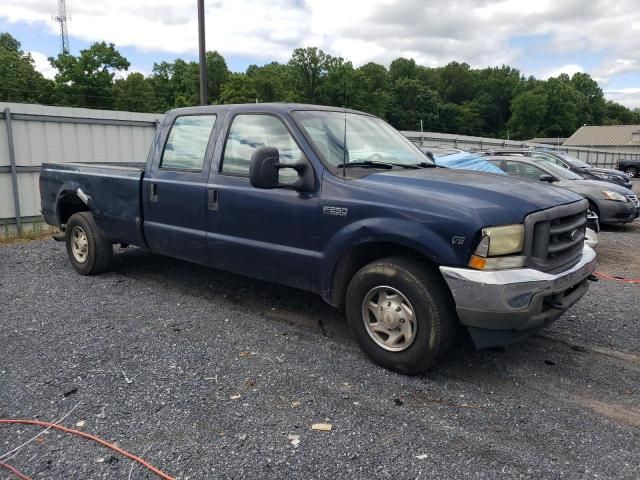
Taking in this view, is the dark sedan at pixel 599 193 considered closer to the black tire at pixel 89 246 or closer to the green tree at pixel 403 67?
the black tire at pixel 89 246

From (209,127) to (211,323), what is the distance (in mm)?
1773

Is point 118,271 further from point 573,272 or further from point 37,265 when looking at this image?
point 573,272

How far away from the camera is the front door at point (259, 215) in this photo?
4066 millimetres

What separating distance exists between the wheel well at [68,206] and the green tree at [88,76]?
61.2m

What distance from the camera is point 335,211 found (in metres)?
3.83

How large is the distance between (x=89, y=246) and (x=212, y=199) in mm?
2247

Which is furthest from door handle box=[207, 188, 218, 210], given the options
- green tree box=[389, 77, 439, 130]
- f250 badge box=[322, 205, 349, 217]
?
green tree box=[389, 77, 439, 130]

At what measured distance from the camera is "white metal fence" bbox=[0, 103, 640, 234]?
955 cm

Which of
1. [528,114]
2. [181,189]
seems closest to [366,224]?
[181,189]

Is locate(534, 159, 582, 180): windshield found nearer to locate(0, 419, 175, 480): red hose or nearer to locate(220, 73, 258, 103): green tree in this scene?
locate(0, 419, 175, 480): red hose

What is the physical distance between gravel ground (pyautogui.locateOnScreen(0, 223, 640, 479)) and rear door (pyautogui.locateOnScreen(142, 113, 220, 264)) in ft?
2.11

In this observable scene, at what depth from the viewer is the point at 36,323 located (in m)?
4.68

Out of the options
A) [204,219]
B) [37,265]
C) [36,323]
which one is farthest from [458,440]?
[37,265]

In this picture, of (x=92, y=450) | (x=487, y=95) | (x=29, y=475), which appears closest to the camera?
(x=29, y=475)
